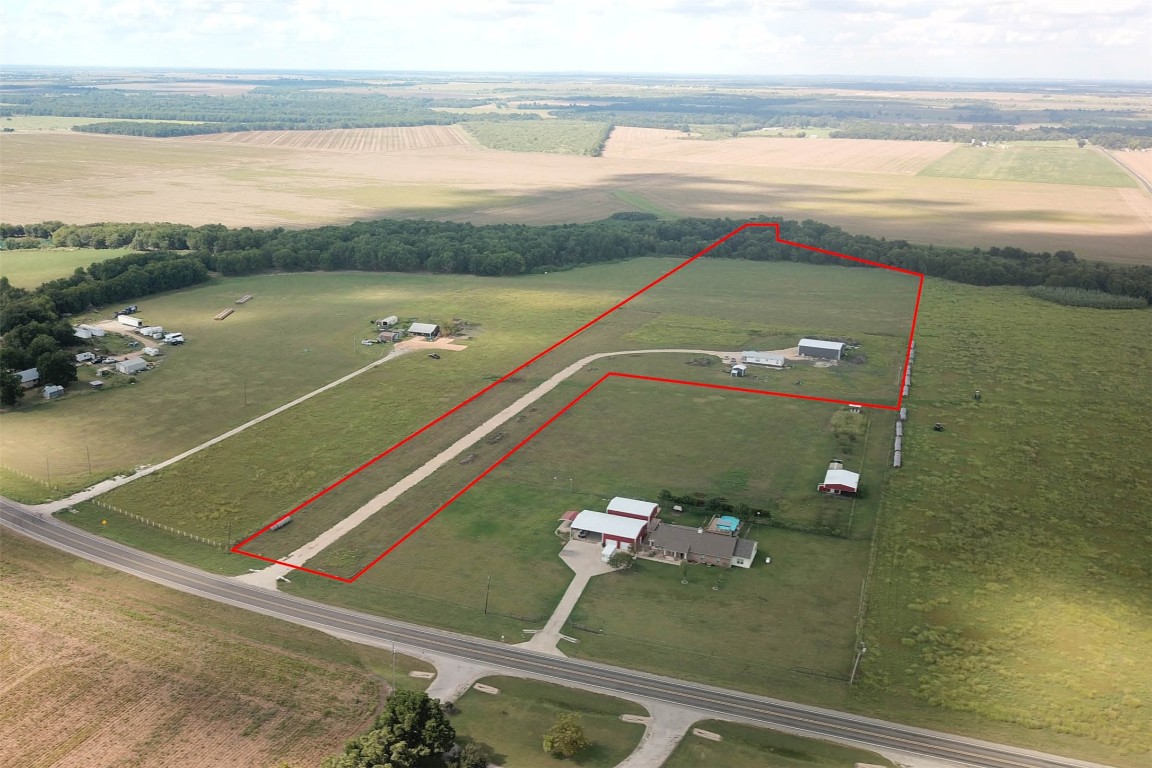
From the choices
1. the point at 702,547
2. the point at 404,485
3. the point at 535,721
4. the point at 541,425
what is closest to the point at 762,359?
the point at 541,425

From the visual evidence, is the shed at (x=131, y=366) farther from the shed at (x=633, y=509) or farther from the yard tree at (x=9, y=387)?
the shed at (x=633, y=509)

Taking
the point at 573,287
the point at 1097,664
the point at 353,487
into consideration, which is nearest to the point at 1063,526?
the point at 1097,664

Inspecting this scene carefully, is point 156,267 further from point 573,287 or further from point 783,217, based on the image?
point 783,217

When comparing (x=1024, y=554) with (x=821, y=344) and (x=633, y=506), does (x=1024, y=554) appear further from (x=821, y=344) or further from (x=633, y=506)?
(x=821, y=344)

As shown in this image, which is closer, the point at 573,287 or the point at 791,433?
the point at 791,433

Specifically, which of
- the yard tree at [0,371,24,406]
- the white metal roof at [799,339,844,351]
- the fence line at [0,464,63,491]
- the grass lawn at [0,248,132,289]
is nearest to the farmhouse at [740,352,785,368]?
the white metal roof at [799,339,844,351]

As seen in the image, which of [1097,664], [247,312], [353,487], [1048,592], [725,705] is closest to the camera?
[725,705]

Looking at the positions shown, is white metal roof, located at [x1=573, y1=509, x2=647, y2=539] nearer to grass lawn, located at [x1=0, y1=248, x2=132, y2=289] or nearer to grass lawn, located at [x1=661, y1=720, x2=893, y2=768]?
grass lawn, located at [x1=661, y1=720, x2=893, y2=768]

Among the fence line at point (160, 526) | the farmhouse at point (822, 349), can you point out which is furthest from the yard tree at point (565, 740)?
the farmhouse at point (822, 349)
